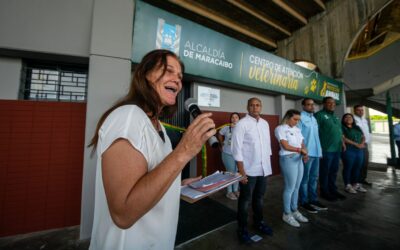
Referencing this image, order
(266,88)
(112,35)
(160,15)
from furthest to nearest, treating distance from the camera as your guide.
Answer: (266,88)
(160,15)
(112,35)

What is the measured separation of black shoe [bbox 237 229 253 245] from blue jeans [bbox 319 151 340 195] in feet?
9.06

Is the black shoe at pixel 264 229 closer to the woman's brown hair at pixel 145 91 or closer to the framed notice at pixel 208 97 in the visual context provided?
the woman's brown hair at pixel 145 91

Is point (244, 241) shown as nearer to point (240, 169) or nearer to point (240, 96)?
point (240, 169)

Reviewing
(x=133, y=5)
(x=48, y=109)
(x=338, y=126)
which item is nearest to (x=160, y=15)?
(x=133, y=5)

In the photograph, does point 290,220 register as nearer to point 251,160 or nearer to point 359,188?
point 251,160

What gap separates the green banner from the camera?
312cm

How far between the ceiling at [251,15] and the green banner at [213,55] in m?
2.76

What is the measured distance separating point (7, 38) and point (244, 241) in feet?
15.8

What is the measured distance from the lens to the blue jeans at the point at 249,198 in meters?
2.54

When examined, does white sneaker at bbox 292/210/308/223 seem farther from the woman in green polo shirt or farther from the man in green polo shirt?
the woman in green polo shirt

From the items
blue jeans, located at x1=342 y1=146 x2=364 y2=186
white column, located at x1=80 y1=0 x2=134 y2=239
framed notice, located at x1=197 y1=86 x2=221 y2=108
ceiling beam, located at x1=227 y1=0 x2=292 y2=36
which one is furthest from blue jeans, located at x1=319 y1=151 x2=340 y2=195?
ceiling beam, located at x1=227 y1=0 x2=292 y2=36

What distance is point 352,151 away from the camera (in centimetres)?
439

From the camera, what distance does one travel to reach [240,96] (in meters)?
5.56

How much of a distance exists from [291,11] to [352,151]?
6.41m
